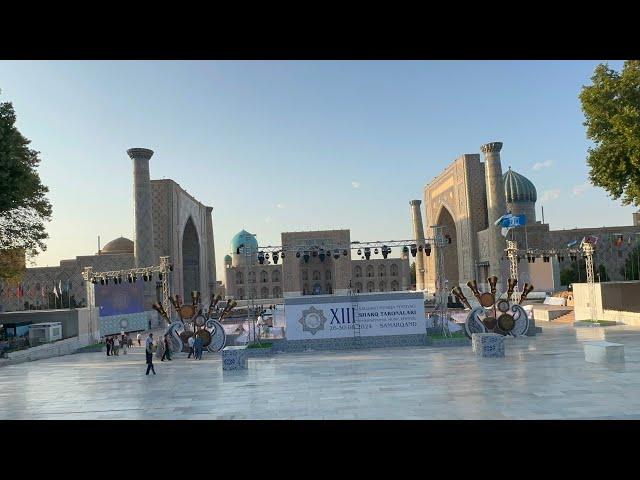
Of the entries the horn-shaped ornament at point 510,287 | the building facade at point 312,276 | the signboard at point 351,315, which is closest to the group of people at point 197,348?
the signboard at point 351,315

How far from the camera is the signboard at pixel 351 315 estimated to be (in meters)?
20.4

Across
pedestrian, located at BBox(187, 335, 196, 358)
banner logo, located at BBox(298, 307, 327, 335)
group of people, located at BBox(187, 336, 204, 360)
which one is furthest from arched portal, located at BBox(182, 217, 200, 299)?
banner logo, located at BBox(298, 307, 327, 335)

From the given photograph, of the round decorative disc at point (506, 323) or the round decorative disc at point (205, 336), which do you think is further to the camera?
the round decorative disc at point (506, 323)

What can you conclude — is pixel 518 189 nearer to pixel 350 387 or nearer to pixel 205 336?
pixel 205 336

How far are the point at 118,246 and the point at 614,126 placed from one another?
47755mm

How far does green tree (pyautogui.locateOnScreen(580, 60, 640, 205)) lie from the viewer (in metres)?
20.9

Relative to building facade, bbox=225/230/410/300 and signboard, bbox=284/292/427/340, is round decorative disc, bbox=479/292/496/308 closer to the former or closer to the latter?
signboard, bbox=284/292/427/340

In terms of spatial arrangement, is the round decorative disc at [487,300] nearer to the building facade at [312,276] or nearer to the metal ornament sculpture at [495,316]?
the metal ornament sculpture at [495,316]

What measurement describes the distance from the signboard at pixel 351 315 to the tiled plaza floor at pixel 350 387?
180 cm

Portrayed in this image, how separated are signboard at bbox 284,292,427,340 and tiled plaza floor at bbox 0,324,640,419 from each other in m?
1.80
